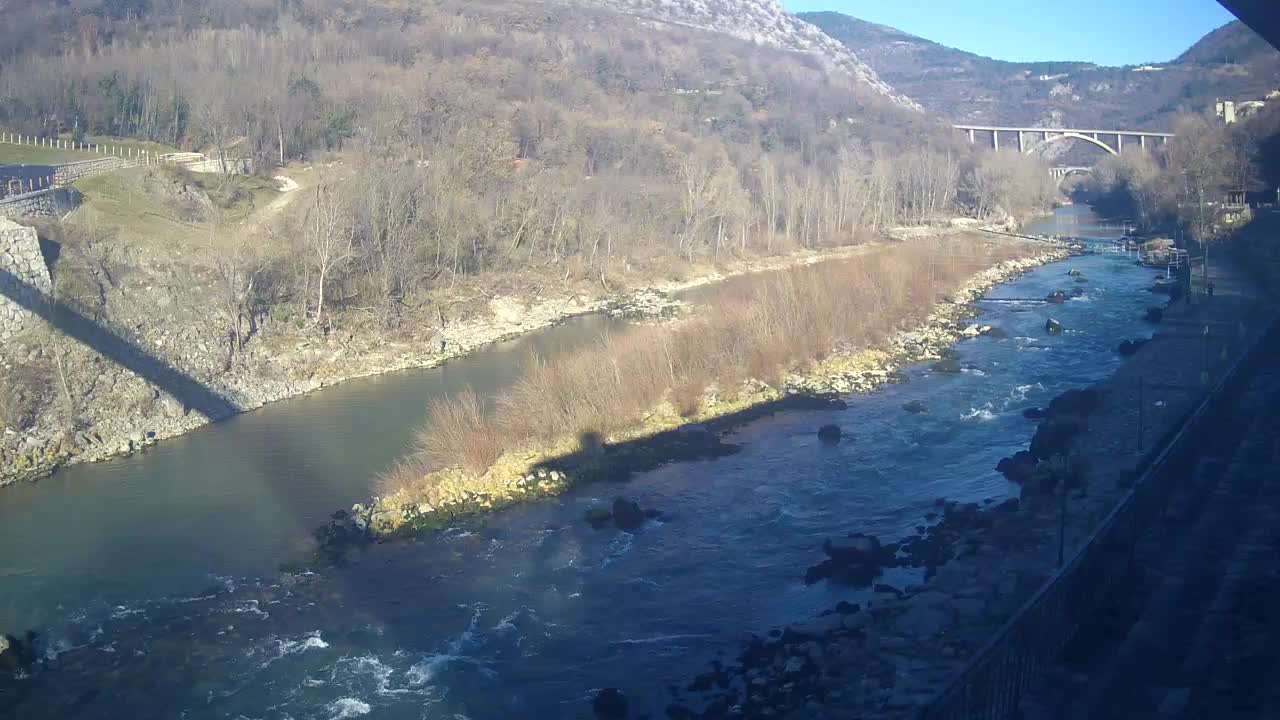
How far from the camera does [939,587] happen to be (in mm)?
8453

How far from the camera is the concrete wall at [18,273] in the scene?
15641 millimetres

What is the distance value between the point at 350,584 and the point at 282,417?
7.56 m

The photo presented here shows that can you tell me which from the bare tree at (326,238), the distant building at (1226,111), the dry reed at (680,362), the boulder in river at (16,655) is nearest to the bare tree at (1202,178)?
the distant building at (1226,111)

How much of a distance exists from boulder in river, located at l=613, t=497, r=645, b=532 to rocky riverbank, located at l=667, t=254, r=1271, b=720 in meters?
2.18

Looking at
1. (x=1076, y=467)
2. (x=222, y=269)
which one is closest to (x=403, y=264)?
(x=222, y=269)

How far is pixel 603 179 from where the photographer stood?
34.9 metres

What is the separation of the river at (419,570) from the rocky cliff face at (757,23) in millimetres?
71321

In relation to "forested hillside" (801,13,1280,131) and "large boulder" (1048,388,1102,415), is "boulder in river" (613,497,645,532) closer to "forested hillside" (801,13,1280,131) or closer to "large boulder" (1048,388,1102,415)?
"large boulder" (1048,388,1102,415)

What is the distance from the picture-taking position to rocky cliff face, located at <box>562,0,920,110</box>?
3413 inches

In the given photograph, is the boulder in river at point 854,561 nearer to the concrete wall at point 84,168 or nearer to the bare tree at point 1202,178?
the concrete wall at point 84,168

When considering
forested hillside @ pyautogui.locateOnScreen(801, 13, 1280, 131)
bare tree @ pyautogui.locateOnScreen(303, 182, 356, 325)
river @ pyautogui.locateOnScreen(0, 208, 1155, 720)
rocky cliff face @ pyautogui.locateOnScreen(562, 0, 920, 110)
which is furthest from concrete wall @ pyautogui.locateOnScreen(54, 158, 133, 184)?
rocky cliff face @ pyautogui.locateOnScreen(562, 0, 920, 110)

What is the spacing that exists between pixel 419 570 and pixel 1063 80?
3949 inches

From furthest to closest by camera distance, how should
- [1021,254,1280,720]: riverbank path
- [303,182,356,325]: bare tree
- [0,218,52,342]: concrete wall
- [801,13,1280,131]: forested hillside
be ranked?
[801,13,1280,131]: forested hillside, [303,182,356,325]: bare tree, [0,218,52,342]: concrete wall, [1021,254,1280,720]: riverbank path

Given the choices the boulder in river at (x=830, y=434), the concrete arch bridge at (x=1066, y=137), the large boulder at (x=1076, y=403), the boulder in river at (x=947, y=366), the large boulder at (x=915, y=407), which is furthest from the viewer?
the concrete arch bridge at (x=1066, y=137)
